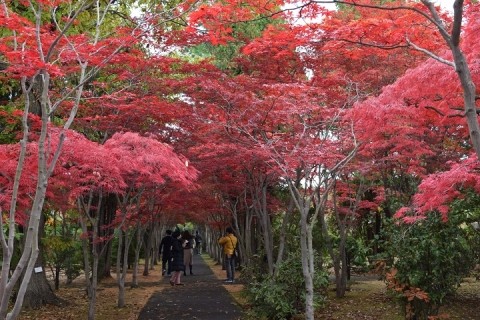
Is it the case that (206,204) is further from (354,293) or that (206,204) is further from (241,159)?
(241,159)

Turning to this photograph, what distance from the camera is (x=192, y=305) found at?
11.8 metres

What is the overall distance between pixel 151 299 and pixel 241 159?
5094 mm

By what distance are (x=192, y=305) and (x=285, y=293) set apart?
3.13 m

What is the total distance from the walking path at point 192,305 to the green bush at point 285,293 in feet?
2.29

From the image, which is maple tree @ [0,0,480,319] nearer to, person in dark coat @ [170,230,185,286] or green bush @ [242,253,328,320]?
green bush @ [242,253,328,320]

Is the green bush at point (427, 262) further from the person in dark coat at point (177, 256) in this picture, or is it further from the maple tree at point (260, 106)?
the person in dark coat at point (177, 256)

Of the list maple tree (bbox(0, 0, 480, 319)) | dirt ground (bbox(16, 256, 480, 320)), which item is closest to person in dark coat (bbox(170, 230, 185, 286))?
dirt ground (bbox(16, 256, 480, 320))

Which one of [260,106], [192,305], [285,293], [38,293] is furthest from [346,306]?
[38,293]

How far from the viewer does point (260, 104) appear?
8.64 metres

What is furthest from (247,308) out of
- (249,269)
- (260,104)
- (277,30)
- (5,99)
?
(5,99)

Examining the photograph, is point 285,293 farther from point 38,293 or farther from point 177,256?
point 177,256

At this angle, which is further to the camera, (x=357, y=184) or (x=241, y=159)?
(x=357, y=184)

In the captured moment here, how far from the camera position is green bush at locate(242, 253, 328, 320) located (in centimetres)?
916

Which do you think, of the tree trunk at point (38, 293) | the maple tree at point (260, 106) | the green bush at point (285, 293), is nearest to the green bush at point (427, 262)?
the maple tree at point (260, 106)
